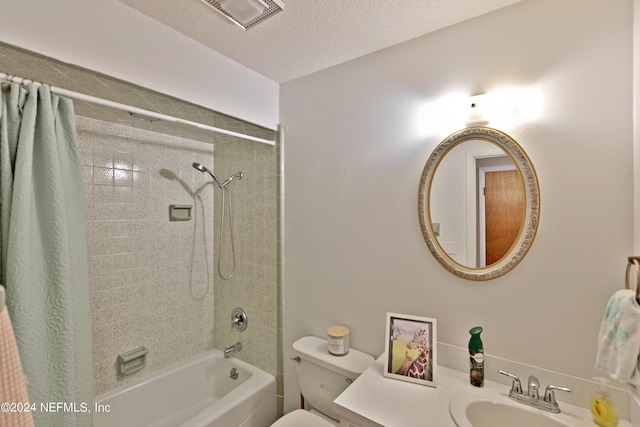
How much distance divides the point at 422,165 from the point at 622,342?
3.24 ft

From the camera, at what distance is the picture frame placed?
1357mm

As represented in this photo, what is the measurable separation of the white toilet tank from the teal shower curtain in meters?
1.00

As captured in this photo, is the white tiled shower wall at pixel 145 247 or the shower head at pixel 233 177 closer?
the white tiled shower wall at pixel 145 247

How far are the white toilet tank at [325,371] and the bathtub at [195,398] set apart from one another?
15.8 inches

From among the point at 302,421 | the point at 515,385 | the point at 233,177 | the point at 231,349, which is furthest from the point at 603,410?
the point at 233,177

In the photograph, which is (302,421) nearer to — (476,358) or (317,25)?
(476,358)

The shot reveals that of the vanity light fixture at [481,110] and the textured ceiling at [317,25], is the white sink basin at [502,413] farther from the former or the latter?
the textured ceiling at [317,25]

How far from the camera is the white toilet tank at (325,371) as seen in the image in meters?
1.59

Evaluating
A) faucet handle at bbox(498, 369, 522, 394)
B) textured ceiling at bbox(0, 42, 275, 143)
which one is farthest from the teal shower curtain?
faucet handle at bbox(498, 369, 522, 394)

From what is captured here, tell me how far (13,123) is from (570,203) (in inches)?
82.5

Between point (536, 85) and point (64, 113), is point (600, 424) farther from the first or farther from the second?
point (64, 113)

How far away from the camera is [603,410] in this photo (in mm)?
1056

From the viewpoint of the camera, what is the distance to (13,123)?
1.06 metres

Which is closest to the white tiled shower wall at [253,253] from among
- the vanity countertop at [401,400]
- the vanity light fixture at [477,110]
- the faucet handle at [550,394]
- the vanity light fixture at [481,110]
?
the vanity countertop at [401,400]
